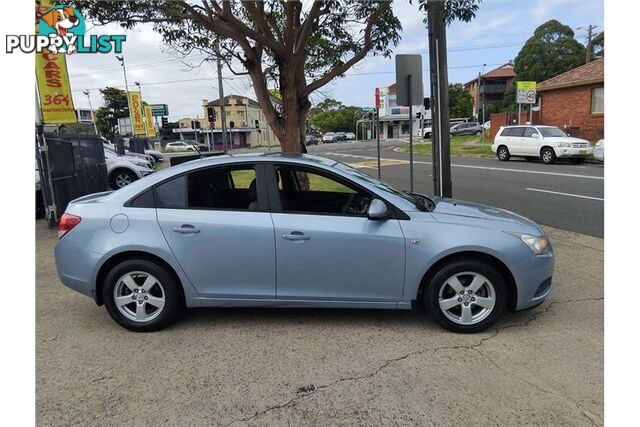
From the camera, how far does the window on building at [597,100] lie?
74.4 feet

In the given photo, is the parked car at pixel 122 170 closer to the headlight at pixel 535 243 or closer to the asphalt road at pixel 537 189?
the asphalt road at pixel 537 189

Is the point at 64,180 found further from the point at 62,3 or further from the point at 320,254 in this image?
the point at 320,254

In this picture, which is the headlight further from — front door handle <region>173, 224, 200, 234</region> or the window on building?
the window on building

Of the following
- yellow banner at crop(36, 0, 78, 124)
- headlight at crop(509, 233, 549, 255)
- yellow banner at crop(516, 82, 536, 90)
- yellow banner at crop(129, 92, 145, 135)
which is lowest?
headlight at crop(509, 233, 549, 255)

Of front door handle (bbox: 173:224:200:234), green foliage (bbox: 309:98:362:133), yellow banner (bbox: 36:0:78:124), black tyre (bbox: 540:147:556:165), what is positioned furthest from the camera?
green foliage (bbox: 309:98:362:133)

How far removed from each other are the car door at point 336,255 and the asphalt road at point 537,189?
5.16 m

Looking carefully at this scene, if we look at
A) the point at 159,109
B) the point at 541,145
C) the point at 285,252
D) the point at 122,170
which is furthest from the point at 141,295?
the point at 159,109

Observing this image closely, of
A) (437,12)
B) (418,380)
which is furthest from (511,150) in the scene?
(418,380)

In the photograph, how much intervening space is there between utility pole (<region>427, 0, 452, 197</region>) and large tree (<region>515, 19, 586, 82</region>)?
5119 cm

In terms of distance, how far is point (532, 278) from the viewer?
374 cm

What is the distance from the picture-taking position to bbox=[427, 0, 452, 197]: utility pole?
23.0 feet

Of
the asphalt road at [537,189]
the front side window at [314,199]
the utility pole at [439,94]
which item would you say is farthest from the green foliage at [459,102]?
the front side window at [314,199]

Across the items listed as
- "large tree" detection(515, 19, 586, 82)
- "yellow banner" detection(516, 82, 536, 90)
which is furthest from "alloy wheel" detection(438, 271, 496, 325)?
"large tree" detection(515, 19, 586, 82)

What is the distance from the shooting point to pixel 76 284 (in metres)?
3.96
